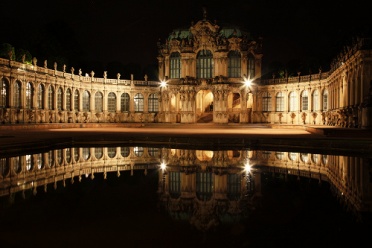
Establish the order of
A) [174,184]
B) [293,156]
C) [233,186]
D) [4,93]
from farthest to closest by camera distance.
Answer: [4,93] → [293,156] → [174,184] → [233,186]

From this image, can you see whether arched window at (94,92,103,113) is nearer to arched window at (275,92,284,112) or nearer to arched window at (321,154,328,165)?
arched window at (275,92,284,112)

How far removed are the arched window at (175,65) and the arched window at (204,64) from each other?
9.89 ft

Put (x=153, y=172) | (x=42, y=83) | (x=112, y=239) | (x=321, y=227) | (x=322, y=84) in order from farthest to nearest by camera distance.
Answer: (x=322, y=84) < (x=42, y=83) < (x=153, y=172) < (x=321, y=227) < (x=112, y=239)

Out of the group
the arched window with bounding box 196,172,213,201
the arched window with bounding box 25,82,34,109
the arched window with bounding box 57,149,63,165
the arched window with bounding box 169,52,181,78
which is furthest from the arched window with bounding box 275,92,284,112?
the arched window with bounding box 196,172,213,201

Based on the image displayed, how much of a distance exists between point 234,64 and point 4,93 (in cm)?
3388

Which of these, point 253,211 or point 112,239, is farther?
point 253,211

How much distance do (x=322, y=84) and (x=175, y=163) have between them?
43.1m

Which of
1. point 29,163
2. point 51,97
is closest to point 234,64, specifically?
point 51,97

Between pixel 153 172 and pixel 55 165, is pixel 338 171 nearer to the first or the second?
pixel 153 172

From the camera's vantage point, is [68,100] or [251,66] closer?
[68,100]

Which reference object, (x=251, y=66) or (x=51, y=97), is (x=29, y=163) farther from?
(x=251, y=66)

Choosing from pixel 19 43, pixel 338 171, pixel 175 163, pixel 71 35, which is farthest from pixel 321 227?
pixel 71 35

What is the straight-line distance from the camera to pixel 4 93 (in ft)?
141

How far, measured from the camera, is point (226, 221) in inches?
338
